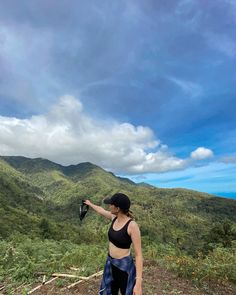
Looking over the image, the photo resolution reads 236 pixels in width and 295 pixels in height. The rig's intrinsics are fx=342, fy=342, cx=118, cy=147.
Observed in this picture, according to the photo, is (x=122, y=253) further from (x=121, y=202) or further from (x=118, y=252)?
(x=121, y=202)

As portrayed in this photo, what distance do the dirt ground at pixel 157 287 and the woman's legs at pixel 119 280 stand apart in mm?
2301

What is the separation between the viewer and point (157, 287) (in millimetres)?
7422

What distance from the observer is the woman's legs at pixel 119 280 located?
15.6ft

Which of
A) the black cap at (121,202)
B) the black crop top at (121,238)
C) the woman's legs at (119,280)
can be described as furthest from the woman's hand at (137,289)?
the black cap at (121,202)

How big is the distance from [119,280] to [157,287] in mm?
2942

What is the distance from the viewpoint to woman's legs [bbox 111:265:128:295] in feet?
15.6

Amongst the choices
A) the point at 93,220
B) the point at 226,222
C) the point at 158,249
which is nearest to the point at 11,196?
the point at 93,220

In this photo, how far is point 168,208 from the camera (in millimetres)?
181125

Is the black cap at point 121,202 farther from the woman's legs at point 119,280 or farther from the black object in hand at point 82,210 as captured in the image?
the black object in hand at point 82,210

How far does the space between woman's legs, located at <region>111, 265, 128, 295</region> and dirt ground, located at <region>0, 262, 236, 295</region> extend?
2.30m

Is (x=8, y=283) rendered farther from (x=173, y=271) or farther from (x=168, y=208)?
(x=168, y=208)

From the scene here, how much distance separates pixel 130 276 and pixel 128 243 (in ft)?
1.59

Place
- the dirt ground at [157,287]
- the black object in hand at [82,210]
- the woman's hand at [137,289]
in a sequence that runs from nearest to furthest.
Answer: the woman's hand at [137,289] → the black object in hand at [82,210] → the dirt ground at [157,287]

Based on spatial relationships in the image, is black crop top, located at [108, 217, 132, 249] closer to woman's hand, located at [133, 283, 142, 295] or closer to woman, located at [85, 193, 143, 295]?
woman, located at [85, 193, 143, 295]
